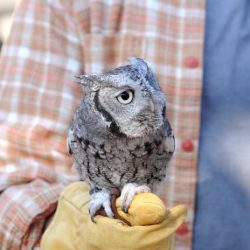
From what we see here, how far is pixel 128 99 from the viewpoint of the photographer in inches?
33.5

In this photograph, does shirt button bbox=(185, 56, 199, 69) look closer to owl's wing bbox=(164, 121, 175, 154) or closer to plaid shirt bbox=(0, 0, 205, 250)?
plaid shirt bbox=(0, 0, 205, 250)

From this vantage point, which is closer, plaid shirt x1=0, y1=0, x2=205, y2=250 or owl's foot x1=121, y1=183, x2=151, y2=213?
owl's foot x1=121, y1=183, x2=151, y2=213

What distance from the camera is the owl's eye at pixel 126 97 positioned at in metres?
0.85

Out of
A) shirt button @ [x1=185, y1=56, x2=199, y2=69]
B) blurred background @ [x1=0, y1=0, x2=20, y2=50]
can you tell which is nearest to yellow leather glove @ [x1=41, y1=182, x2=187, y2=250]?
shirt button @ [x1=185, y1=56, x2=199, y2=69]

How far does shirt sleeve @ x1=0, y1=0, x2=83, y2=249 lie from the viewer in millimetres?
1201

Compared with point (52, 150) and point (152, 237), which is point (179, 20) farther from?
point (152, 237)

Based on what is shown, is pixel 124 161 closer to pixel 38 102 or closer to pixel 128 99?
pixel 128 99

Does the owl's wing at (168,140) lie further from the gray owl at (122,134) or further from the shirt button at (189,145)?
the shirt button at (189,145)

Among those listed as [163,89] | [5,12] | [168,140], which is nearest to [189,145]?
[163,89]

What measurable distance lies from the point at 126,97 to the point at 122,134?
0.08 m

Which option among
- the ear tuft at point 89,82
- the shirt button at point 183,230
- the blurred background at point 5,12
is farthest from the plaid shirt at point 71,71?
the blurred background at point 5,12

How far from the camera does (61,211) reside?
1079mm

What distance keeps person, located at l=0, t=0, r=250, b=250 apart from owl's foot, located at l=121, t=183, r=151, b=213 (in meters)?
0.25

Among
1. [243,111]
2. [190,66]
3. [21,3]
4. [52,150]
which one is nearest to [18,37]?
[21,3]
